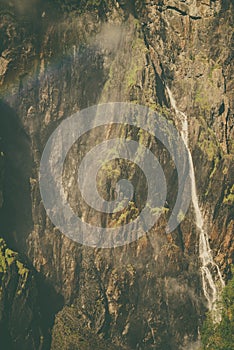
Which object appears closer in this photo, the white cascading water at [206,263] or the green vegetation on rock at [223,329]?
the green vegetation on rock at [223,329]

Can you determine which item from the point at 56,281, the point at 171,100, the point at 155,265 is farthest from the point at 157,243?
the point at 171,100

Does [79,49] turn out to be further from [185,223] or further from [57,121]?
[185,223]

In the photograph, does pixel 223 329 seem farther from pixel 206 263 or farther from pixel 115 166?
pixel 115 166

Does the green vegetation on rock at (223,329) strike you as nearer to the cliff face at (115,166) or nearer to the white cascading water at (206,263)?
the white cascading water at (206,263)

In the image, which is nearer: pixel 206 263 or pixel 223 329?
pixel 223 329

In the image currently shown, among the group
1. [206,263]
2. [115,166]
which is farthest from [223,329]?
[115,166]

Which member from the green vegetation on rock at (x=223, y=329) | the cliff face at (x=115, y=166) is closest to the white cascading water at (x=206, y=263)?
the cliff face at (x=115, y=166)

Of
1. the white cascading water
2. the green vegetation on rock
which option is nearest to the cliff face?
the white cascading water

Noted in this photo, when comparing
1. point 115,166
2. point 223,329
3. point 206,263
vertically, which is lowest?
point 223,329
